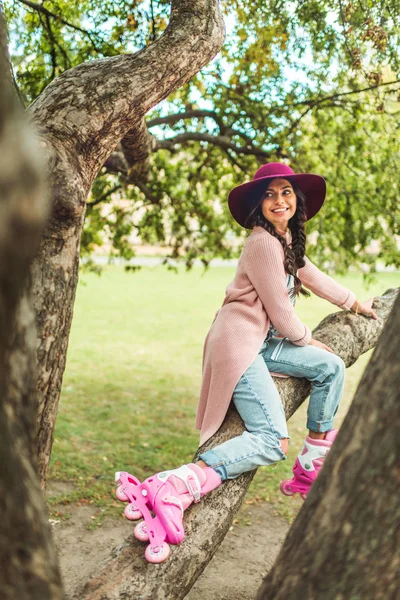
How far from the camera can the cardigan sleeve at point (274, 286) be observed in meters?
3.26

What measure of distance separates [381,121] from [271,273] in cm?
445

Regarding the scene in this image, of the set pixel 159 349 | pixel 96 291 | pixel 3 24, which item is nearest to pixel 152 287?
pixel 96 291

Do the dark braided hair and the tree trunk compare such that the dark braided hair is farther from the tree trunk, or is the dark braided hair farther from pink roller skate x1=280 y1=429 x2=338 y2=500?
the tree trunk

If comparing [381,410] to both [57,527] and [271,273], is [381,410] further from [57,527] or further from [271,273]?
[57,527]

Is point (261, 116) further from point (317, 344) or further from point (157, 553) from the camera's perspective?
point (157, 553)

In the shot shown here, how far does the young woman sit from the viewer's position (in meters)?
2.77

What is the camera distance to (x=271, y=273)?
329 cm

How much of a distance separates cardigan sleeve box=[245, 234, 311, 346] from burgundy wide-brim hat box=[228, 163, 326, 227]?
421mm

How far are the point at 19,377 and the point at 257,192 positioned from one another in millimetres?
2540

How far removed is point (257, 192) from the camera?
12.2 feet

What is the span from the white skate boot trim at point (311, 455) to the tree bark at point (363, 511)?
1.63 m

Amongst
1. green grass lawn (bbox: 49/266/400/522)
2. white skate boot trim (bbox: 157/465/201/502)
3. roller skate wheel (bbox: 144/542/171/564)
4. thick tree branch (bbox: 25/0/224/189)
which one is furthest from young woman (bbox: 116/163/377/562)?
green grass lawn (bbox: 49/266/400/522)

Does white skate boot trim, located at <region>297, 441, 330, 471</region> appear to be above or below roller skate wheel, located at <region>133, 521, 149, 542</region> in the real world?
above

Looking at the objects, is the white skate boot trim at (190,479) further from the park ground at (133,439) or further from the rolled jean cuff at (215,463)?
the park ground at (133,439)
